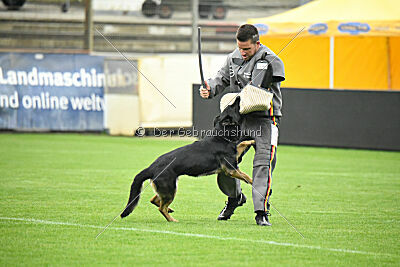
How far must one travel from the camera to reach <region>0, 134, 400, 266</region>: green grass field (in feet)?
19.4

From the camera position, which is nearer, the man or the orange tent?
the man

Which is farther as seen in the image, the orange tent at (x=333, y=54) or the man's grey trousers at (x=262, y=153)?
the orange tent at (x=333, y=54)

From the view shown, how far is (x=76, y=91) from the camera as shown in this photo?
17.9 m

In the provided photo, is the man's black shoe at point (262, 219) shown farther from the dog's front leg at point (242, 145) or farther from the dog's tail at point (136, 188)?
the dog's tail at point (136, 188)

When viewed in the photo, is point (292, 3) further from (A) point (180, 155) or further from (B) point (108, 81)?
(A) point (180, 155)

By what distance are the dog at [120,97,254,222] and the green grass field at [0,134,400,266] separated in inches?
13.5

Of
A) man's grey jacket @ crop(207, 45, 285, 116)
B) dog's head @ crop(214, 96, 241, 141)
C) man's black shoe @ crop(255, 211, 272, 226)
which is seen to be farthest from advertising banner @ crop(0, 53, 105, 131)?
man's black shoe @ crop(255, 211, 272, 226)

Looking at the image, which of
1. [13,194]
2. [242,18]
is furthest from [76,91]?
[13,194]

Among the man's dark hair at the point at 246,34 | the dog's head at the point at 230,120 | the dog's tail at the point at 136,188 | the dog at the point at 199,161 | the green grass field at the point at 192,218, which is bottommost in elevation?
the green grass field at the point at 192,218

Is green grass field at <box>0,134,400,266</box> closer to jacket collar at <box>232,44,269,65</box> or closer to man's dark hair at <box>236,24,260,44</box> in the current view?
jacket collar at <box>232,44,269,65</box>

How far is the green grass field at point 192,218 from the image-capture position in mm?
5922

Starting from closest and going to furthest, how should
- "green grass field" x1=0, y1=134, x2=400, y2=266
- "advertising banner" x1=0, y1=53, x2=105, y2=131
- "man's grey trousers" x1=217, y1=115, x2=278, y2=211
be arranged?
"green grass field" x1=0, y1=134, x2=400, y2=266 < "man's grey trousers" x1=217, y1=115, x2=278, y2=211 < "advertising banner" x1=0, y1=53, x2=105, y2=131

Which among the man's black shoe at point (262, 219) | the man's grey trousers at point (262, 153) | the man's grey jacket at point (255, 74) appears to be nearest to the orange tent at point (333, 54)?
the man's grey jacket at point (255, 74)

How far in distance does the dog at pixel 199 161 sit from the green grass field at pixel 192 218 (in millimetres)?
342
